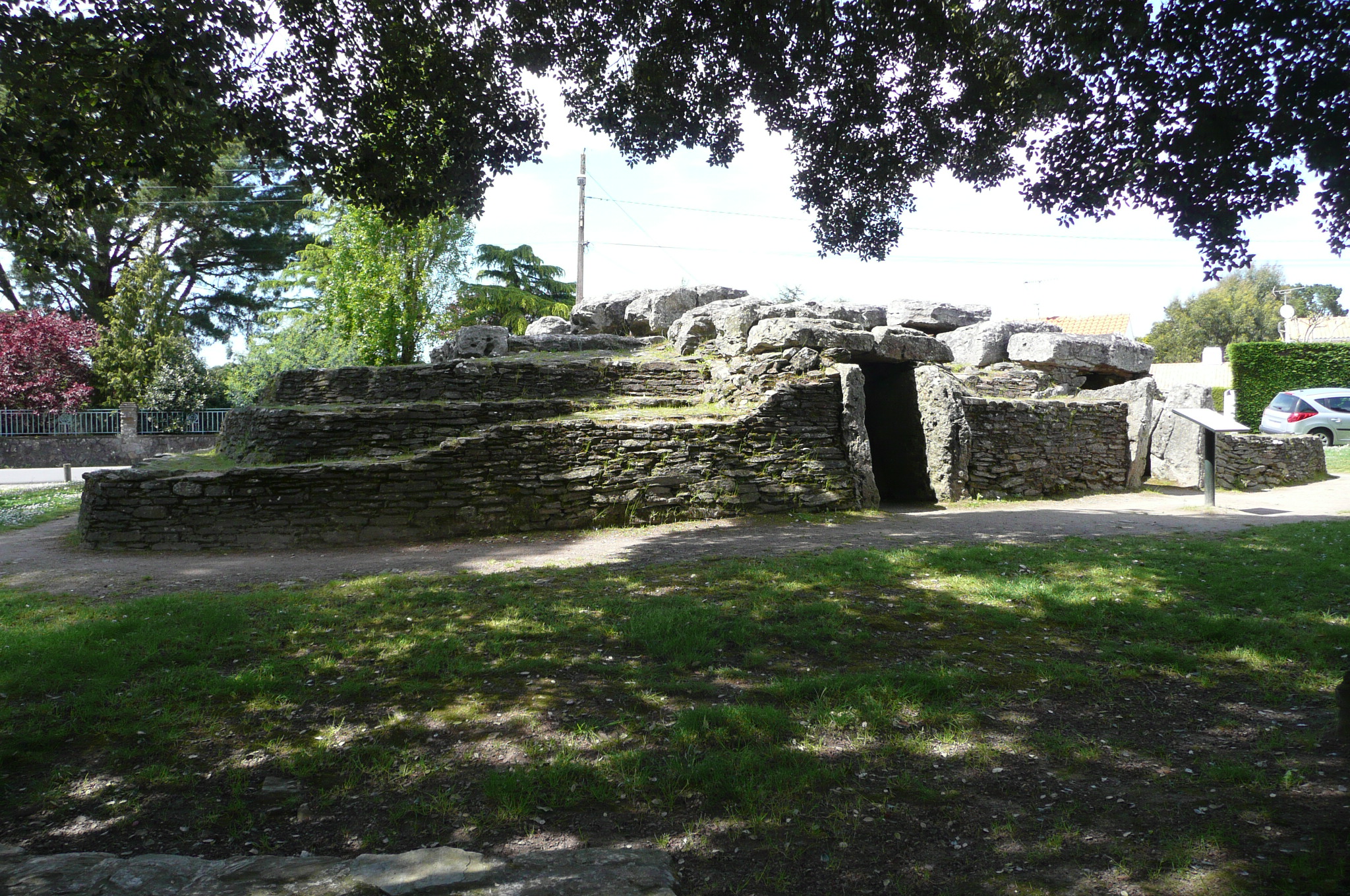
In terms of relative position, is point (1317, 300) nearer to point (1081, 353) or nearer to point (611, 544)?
point (1081, 353)

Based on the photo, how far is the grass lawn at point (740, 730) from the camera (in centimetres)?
270

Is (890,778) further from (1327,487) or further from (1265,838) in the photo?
(1327,487)

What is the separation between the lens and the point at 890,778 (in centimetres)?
316

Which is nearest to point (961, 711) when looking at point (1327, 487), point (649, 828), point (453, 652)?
point (649, 828)

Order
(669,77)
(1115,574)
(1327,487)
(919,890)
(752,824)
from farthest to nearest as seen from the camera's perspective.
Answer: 1. (1327,487)
2. (669,77)
3. (1115,574)
4. (752,824)
5. (919,890)

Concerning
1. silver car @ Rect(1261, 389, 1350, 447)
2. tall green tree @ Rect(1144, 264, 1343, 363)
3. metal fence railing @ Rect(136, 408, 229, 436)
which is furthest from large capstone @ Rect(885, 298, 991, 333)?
tall green tree @ Rect(1144, 264, 1343, 363)

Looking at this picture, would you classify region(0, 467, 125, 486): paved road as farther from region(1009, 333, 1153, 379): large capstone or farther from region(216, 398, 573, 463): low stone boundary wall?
region(1009, 333, 1153, 379): large capstone

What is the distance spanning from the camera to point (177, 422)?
25.5m

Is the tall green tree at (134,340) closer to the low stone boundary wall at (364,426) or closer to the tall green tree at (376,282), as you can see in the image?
the tall green tree at (376,282)

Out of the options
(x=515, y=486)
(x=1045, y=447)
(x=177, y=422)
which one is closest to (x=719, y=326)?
(x=1045, y=447)

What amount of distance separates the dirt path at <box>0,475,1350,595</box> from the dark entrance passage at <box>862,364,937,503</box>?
1.57 m

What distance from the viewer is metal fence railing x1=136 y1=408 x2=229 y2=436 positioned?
25.2m

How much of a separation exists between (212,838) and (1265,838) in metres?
3.66

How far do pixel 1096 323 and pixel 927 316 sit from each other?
25.0 m
